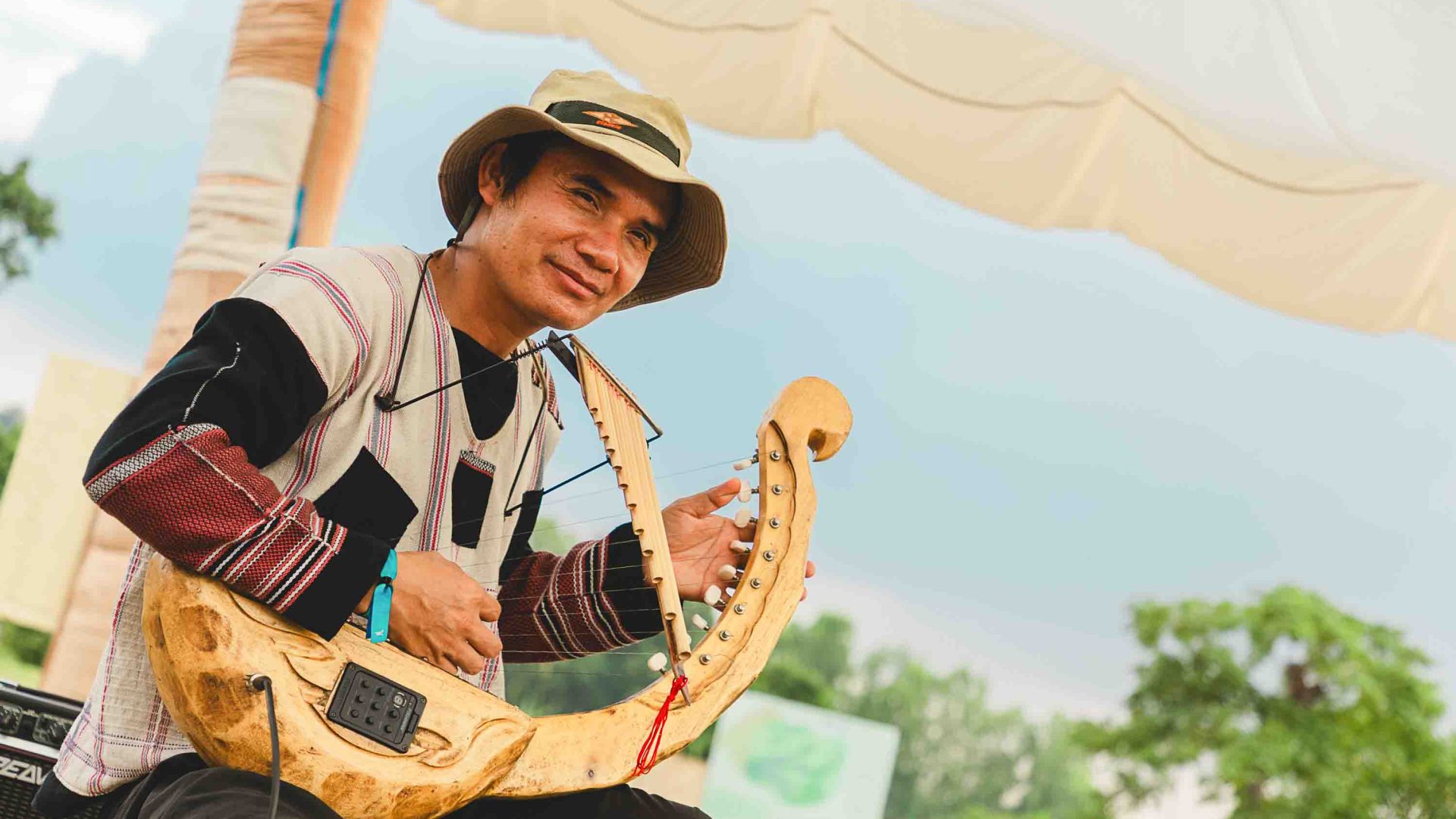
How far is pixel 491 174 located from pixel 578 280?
0.20 m

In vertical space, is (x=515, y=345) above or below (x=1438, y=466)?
above

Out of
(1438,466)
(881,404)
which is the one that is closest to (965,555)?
(881,404)

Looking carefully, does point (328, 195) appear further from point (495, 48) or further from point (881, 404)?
point (495, 48)

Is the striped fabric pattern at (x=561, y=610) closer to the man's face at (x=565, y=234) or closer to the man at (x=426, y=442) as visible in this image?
the man at (x=426, y=442)

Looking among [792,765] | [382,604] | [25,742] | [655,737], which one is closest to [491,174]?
[382,604]

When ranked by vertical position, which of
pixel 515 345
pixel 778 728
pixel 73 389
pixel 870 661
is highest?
pixel 515 345

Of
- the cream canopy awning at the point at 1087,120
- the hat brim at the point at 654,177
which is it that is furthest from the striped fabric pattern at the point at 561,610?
the cream canopy awning at the point at 1087,120

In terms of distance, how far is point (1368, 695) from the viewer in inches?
245

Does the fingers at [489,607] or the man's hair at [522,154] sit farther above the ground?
the man's hair at [522,154]

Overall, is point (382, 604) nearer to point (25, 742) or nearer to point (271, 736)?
point (271, 736)

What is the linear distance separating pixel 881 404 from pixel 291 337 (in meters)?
13.5

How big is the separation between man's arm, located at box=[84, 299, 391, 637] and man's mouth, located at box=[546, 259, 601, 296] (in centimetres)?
35

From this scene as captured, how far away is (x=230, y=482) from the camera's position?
1108 mm

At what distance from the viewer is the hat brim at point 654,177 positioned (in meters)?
1.43
